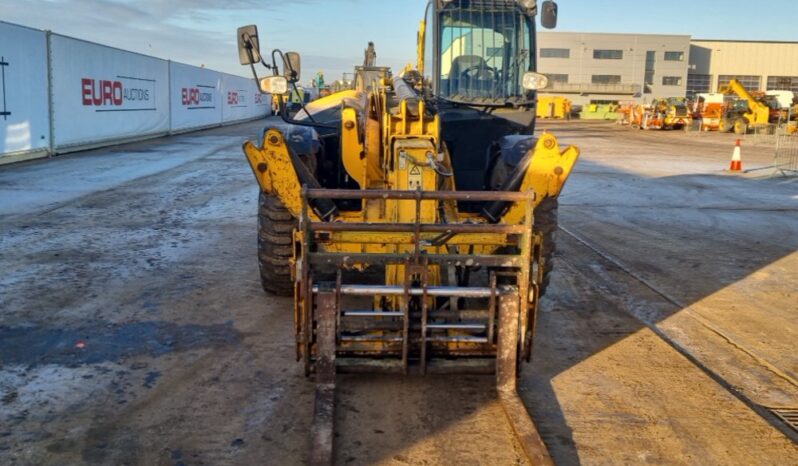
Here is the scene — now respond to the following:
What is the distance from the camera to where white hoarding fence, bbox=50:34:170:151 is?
60.9ft

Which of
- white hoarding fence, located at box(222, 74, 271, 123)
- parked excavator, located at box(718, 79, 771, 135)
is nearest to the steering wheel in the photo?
white hoarding fence, located at box(222, 74, 271, 123)

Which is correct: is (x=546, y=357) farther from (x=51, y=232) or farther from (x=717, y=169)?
(x=717, y=169)

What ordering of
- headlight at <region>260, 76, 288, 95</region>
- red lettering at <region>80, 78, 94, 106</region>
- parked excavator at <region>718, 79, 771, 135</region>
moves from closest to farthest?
1. headlight at <region>260, 76, 288, 95</region>
2. red lettering at <region>80, 78, 94, 106</region>
3. parked excavator at <region>718, 79, 771, 135</region>

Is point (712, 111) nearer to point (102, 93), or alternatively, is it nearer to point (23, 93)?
point (102, 93)

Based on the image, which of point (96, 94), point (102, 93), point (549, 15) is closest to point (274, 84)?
point (549, 15)

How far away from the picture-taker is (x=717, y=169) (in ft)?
63.9

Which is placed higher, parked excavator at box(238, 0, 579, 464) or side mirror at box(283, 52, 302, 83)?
side mirror at box(283, 52, 302, 83)

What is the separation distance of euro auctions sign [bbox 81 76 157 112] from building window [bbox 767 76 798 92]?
2501 inches

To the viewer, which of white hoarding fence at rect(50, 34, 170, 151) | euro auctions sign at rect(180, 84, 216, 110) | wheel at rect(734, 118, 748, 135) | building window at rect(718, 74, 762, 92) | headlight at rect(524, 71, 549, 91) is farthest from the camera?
building window at rect(718, 74, 762, 92)

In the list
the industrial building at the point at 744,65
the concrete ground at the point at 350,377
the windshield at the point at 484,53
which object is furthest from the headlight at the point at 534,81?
the industrial building at the point at 744,65

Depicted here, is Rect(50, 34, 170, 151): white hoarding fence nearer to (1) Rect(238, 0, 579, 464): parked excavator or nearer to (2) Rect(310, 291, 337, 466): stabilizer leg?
(1) Rect(238, 0, 579, 464): parked excavator

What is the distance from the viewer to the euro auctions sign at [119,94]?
20.1 meters

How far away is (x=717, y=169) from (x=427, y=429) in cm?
1780

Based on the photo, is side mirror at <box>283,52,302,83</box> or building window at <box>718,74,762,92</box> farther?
building window at <box>718,74,762,92</box>
